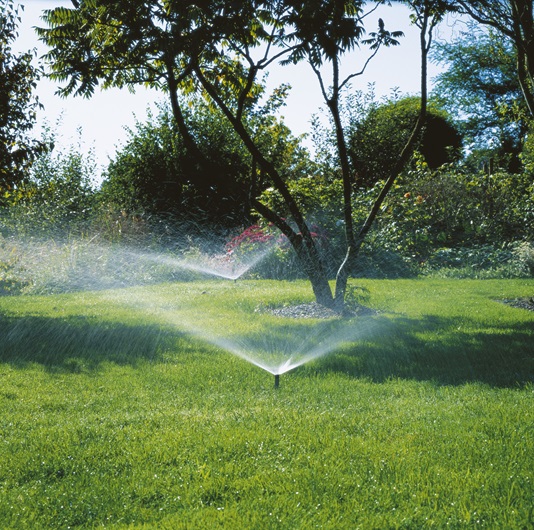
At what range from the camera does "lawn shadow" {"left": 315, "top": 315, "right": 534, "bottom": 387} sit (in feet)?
17.7

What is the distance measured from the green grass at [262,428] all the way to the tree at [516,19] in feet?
11.5

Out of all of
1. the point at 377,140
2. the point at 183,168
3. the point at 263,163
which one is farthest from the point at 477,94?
the point at 263,163

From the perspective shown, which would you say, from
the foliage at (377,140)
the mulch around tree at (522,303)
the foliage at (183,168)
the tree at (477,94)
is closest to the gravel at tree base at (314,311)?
the mulch around tree at (522,303)

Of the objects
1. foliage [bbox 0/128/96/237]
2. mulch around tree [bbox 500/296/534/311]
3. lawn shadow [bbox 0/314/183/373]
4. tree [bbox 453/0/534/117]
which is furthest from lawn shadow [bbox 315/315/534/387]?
foliage [bbox 0/128/96/237]

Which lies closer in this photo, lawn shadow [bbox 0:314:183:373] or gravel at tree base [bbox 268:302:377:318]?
lawn shadow [bbox 0:314:183:373]

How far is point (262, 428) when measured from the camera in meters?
3.94

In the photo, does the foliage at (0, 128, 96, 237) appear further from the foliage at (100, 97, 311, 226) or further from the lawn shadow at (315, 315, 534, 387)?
the lawn shadow at (315, 315, 534, 387)

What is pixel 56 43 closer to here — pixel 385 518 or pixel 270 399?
pixel 270 399

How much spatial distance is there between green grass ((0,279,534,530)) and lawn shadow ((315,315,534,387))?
24 mm

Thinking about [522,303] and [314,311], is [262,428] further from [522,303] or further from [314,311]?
[522,303]

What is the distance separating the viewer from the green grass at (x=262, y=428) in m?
2.91

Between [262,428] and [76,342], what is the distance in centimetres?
345

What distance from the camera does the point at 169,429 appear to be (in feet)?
12.9

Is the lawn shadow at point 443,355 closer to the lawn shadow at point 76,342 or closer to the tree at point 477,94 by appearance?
the lawn shadow at point 76,342
